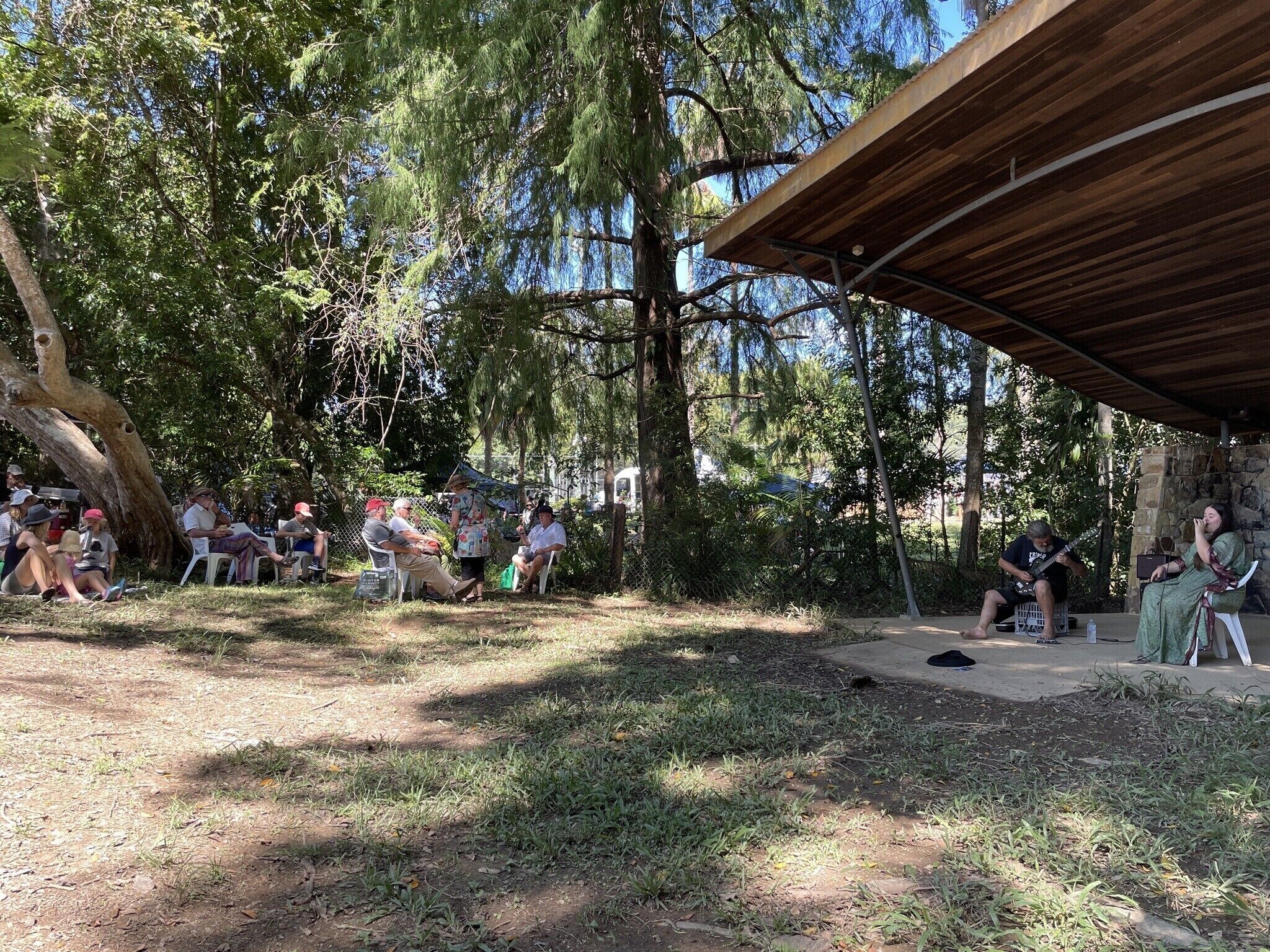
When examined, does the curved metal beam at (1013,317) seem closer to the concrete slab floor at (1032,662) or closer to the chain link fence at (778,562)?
the concrete slab floor at (1032,662)

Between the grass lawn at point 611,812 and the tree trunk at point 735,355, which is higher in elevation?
the tree trunk at point 735,355

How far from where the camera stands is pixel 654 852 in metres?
3.04

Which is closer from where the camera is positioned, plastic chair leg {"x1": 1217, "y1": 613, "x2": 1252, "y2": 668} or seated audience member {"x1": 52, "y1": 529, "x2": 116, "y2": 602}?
→ plastic chair leg {"x1": 1217, "y1": 613, "x2": 1252, "y2": 668}

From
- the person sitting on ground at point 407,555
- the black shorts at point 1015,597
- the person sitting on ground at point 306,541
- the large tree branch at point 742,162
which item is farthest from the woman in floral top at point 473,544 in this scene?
the black shorts at point 1015,597

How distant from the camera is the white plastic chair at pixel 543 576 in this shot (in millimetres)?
9461

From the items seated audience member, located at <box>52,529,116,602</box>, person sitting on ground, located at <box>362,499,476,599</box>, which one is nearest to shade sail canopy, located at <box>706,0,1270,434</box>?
person sitting on ground, located at <box>362,499,476,599</box>

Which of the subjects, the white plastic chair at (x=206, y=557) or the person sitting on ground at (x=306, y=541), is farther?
the person sitting on ground at (x=306, y=541)

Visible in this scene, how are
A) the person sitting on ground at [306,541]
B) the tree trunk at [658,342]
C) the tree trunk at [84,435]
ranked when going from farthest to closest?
the person sitting on ground at [306,541]
the tree trunk at [84,435]
the tree trunk at [658,342]

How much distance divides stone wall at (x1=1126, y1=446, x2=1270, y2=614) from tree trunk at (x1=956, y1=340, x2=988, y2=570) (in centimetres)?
189

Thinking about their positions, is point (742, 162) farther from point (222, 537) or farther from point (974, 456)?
point (222, 537)

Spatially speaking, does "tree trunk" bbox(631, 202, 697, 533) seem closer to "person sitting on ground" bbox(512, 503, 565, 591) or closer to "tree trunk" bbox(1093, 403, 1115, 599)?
"person sitting on ground" bbox(512, 503, 565, 591)

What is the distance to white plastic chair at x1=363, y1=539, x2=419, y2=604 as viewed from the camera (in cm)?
864

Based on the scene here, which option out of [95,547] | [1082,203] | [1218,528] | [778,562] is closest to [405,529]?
[95,547]

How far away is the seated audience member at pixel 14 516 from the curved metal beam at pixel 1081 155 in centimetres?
800
